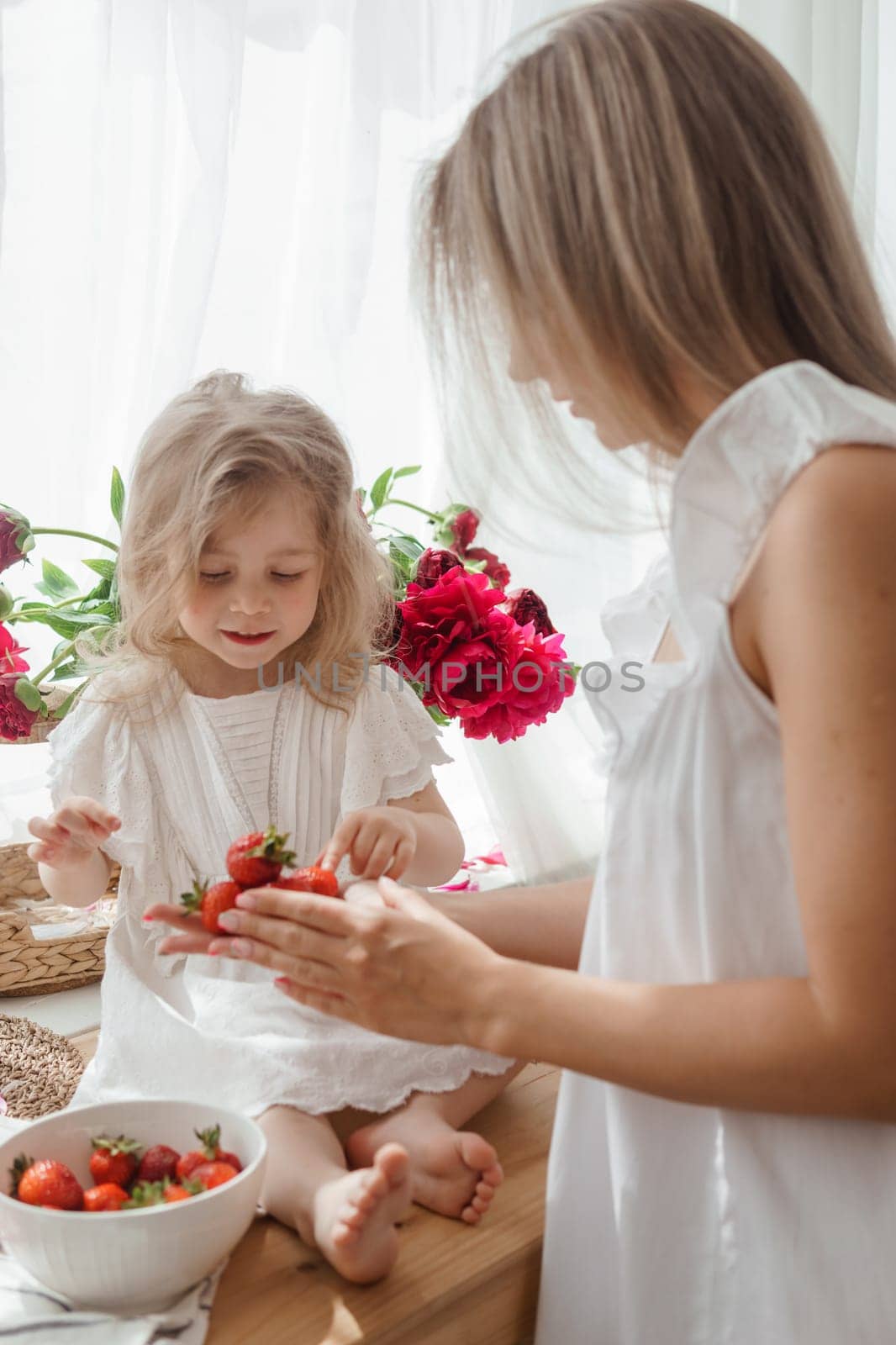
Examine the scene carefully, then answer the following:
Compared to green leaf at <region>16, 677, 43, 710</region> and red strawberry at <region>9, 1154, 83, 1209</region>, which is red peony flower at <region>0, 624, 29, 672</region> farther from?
red strawberry at <region>9, 1154, 83, 1209</region>

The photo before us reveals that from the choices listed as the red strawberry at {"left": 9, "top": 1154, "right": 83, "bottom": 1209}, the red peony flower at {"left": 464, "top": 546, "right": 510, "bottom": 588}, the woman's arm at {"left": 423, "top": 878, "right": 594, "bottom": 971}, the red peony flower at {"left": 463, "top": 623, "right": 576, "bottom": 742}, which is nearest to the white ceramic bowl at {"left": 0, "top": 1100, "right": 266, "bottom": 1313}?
the red strawberry at {"left": 9, "top": 1154, "right": 83, "bottom": 1209}

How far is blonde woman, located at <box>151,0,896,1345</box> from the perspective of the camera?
33.3 inches

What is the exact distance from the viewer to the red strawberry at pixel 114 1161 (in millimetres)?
1128

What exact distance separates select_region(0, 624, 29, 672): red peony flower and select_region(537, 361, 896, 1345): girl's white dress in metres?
0.95

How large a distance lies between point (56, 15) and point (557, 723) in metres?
1.32

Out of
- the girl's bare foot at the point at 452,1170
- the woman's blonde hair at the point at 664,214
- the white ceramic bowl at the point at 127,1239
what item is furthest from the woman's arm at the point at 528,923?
the woman's blonde hair at the point at 664,214

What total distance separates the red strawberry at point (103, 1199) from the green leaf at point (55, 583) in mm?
988

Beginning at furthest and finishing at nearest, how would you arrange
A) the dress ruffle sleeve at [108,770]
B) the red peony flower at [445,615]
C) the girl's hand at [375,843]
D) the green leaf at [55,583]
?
the green leaf at [55,583] < the red peony flower at [445,615] < the dress ruffle sleeve at [108,770] < the girl's hand at [375,843]

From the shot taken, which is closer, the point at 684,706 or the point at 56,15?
the point at 684,706

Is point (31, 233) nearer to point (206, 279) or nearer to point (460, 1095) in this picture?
point (206, 279)

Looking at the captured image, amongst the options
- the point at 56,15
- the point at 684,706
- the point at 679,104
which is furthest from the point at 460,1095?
the point at 56,15

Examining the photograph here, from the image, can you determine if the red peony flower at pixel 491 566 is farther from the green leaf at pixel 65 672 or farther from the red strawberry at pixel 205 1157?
the red strawberry at pixel 205 1157

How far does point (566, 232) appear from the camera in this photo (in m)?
0.96

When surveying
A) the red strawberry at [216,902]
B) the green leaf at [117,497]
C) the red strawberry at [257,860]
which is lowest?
the red strawberry at [216,902]
